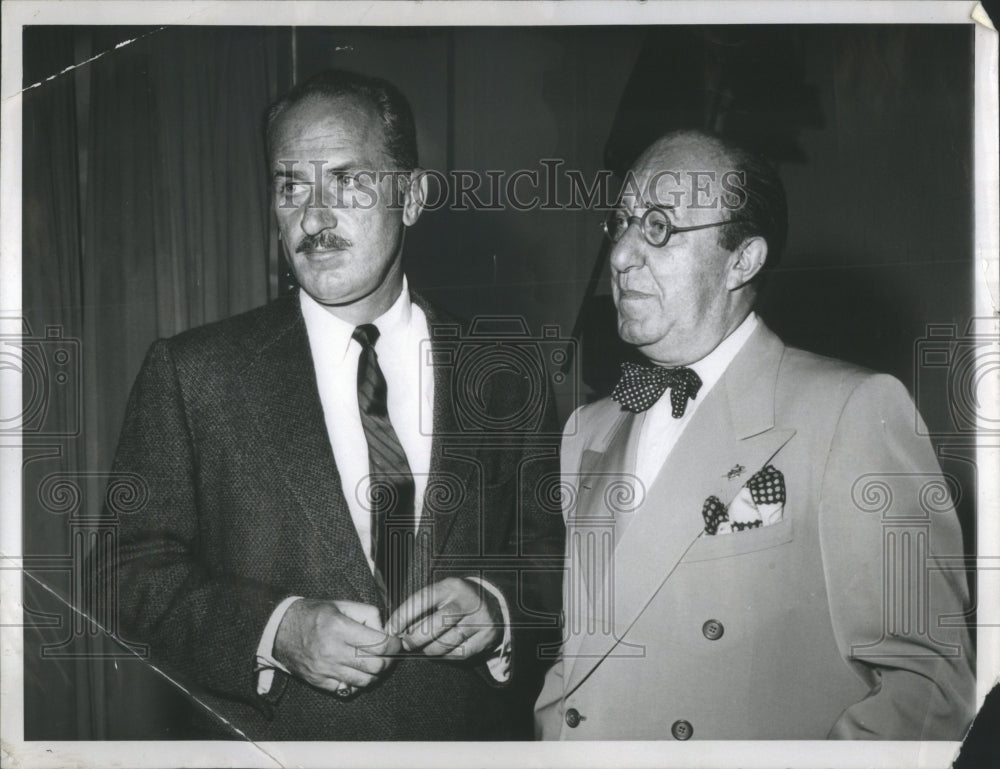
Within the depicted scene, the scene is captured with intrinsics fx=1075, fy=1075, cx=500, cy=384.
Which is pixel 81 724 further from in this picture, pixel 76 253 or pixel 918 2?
pixel 918 2

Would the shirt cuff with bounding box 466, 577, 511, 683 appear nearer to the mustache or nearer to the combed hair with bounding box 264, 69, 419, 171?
the mustache

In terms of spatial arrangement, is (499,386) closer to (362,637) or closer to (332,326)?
(332,326)

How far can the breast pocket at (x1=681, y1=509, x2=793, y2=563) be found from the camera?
2.25 meters

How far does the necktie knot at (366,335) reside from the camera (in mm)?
2328

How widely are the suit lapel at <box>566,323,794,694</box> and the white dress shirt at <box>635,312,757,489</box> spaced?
→ 0.01m

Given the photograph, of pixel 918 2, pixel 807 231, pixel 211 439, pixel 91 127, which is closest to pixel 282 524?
pixel 211 439

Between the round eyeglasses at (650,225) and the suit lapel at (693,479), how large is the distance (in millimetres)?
276

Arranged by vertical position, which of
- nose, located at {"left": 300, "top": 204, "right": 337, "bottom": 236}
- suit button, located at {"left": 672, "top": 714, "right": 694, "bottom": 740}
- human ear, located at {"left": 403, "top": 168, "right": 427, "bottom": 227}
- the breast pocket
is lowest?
suit button, located at {"left": 672, "top": 714, "right": 694, "bottom": 740}

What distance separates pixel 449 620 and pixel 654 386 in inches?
26.2

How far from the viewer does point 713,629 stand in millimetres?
2262

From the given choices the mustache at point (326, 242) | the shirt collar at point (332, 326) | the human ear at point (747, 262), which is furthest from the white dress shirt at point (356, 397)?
the human ear at point (747, 262)

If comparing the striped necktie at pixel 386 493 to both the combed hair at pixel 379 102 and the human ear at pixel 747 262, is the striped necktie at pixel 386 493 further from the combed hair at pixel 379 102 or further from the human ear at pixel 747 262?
the human ear at pixel 747 262

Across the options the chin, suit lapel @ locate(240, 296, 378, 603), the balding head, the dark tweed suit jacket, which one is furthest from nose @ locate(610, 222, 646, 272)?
suit lapel @ locate(240, 296, 378, 603)

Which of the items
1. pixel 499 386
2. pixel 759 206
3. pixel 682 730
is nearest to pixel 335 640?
pixel 499 386
